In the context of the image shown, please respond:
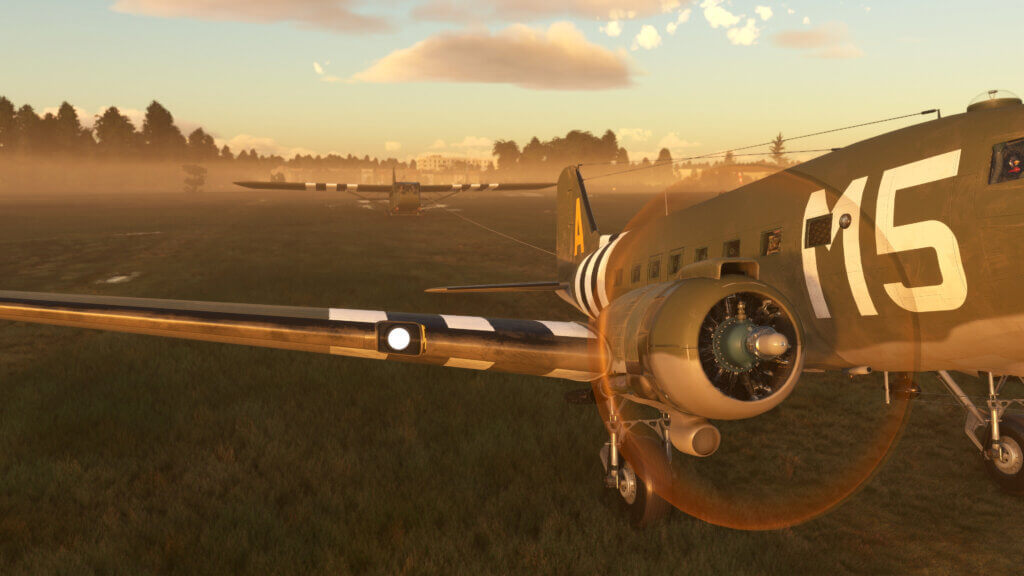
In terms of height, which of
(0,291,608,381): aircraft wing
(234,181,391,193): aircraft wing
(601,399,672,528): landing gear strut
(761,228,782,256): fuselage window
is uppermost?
(234,181,391,193): aircraft wing

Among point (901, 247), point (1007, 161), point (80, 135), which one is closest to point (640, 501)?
point (901, 247)

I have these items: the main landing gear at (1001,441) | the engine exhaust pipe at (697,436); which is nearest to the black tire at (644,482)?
the engine exhaust pipe at (697,436)

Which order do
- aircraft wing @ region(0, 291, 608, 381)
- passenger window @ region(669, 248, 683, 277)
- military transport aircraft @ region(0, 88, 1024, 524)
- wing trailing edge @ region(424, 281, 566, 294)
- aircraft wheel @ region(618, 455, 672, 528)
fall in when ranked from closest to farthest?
1. military transport aircraft @ region(0, 88, 1024, 524)
2. aircraft wheel @ region(618, 455, 672, 528)
3. aircraft wing @ region(0, 291, 608, 381)
4. passenger window @ region(669, 248, 683, 277)
5. wing trailing edge @ region(424, 281, 566, 294)

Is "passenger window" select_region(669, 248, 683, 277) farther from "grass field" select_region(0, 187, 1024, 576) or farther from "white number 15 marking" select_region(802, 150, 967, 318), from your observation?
"grass field" select_region(0, 187, 1024, 576)

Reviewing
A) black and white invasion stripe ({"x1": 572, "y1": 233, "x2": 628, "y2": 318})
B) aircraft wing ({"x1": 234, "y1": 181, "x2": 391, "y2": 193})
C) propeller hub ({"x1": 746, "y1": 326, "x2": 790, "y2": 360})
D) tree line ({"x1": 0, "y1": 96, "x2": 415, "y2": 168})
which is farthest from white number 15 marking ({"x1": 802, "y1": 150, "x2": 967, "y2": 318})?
tree line ({"x1": 0, "y1": 96, "x2": 415, "y2": 168})

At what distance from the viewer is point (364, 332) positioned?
6.85 metres

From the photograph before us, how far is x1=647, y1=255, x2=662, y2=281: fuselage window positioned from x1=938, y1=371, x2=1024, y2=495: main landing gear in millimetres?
4090

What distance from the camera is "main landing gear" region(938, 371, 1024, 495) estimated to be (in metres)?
7.41

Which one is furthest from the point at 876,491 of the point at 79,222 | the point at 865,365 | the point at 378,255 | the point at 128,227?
the point at 79,222

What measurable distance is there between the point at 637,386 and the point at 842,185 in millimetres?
3377

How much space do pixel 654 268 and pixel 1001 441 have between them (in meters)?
5.25

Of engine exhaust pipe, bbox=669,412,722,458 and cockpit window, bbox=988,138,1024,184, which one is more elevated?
cockpit window, bbox=988,138,1024,184

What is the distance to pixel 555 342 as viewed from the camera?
6.84 metres

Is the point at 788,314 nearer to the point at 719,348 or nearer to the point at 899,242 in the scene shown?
the point at 719,348
